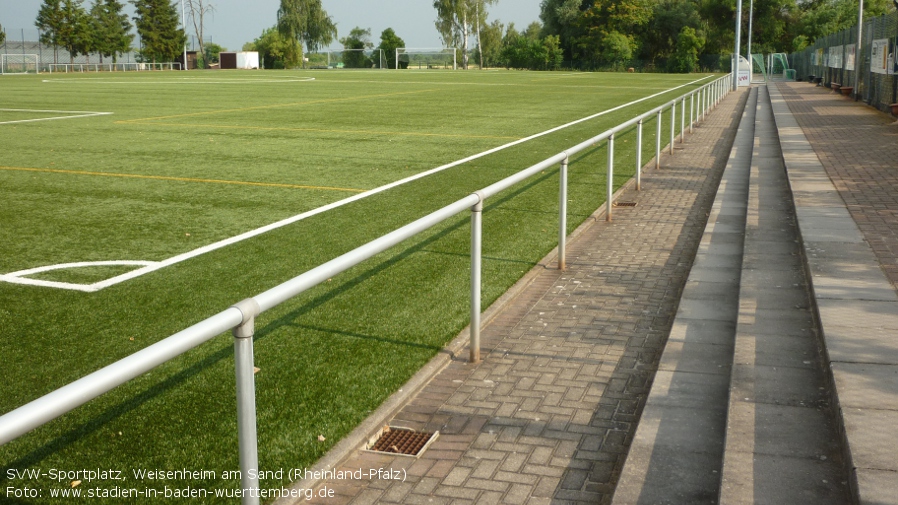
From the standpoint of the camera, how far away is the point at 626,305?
7.12 meters

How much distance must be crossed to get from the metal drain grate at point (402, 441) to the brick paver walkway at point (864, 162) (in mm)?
4037

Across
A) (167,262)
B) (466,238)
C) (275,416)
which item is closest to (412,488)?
(275,416)

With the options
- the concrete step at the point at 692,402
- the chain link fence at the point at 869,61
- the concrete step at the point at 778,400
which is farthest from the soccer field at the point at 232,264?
the chain link fence at the point at 869,61

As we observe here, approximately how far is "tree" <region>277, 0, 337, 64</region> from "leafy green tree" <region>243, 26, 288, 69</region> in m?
4.28

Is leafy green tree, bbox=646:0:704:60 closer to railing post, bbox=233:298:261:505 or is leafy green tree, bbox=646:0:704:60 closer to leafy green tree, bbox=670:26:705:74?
leafy green tree, bbox=670:26:705:74

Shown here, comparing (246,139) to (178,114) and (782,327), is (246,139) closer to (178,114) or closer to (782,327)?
(178,114)

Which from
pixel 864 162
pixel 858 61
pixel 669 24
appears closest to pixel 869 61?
pixel 858 61

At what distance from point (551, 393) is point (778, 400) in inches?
47.0

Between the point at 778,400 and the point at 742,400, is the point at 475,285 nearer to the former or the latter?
the point at 742,400

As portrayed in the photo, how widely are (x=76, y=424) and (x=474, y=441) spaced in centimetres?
196

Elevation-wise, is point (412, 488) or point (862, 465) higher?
point (862, 465)

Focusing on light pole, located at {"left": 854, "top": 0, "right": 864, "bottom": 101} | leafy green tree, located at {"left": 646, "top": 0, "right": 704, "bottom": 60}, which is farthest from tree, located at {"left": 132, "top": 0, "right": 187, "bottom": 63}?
light pole, located at {"left": 854, "top": 0, "right": 864, "bottom": 101}

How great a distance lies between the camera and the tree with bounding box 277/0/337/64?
11619 cm

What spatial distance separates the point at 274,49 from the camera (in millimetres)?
107188
